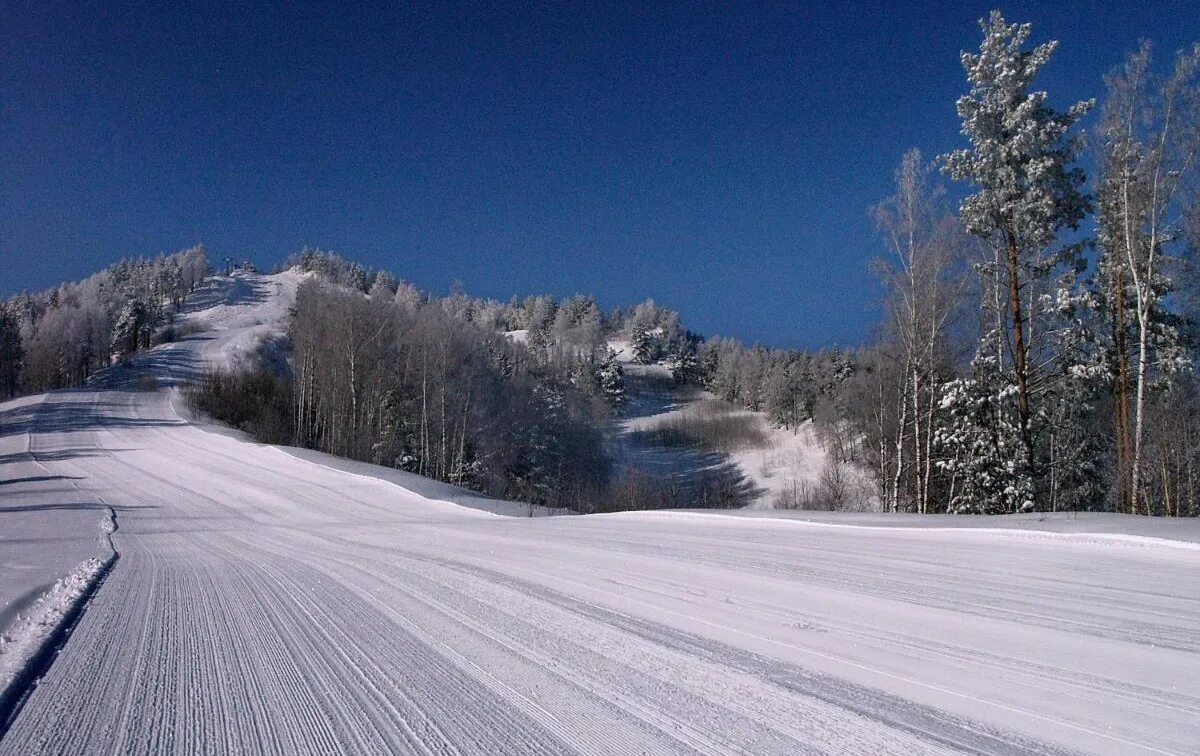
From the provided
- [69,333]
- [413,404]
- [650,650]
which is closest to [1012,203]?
[650,650]

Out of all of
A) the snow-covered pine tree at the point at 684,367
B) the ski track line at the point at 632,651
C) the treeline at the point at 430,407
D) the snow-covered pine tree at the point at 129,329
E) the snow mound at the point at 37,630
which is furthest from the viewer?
the snow-covered pine tree at the point at 684,367

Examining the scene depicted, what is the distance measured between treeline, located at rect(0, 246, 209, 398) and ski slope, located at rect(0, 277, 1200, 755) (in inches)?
3148

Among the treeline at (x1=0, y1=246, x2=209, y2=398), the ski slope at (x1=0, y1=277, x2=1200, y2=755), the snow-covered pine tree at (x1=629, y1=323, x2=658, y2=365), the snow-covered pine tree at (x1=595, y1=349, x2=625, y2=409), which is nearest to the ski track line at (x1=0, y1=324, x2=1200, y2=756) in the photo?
the ski slope at (x1=0, y1=277, x2=1200, y2=755)

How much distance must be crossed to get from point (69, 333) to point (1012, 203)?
93469mm

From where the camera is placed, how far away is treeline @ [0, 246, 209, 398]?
65756 millimetres

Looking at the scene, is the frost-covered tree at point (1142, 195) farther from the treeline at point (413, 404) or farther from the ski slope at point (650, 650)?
the treeline at point (413, 404)

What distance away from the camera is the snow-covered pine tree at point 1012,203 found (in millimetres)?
13898

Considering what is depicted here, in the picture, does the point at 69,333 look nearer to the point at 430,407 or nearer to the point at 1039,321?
the point at 430,407

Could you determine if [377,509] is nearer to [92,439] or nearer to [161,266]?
[92,439]

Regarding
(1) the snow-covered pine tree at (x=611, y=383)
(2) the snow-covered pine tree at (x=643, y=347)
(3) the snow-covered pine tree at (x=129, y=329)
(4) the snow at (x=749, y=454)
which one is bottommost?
(4) the snow at (x=749, y=454)

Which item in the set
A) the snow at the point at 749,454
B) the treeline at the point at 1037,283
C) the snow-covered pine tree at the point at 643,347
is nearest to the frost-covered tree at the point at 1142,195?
the treeline at the point at 1037,283

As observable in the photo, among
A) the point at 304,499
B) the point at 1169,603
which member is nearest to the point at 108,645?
the point at 1169,603

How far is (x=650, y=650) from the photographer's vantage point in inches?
134

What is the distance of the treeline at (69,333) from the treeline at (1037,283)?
81037 millimetres
